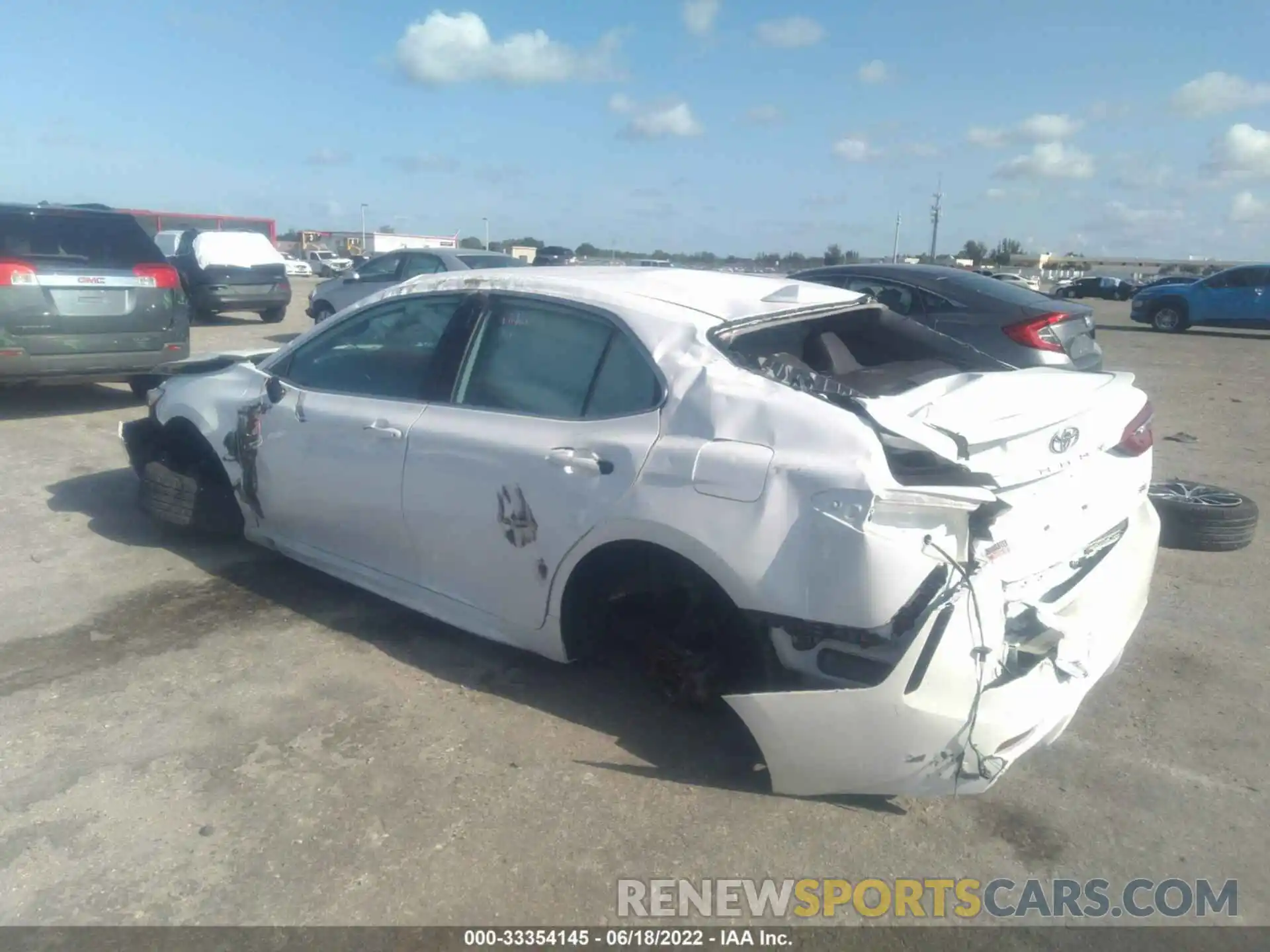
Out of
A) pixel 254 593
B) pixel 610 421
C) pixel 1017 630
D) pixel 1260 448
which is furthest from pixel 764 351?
pixel 1260 448

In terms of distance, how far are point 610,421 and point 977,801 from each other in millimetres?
1717

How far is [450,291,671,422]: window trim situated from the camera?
10.5 ft

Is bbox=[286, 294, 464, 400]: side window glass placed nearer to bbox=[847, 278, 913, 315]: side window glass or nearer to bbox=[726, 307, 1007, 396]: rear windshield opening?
bbox=[726, 307, 1007, 396]: rear windshield opening

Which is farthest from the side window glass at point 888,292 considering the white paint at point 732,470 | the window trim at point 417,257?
the window trim at point 417,257

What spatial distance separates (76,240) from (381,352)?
17.2 feet

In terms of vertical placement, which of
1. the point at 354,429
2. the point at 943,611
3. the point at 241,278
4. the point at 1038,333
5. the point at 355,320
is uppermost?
the point at 355,320

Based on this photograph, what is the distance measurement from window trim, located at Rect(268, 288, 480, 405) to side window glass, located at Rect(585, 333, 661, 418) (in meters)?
0.72

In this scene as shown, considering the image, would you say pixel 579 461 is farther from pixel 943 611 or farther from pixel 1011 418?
pixel 1011 418

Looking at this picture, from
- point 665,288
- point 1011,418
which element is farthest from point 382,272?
point 1011,418

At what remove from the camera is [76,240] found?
788 centimetres

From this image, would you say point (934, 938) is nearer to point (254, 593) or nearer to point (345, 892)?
point (345, 892)

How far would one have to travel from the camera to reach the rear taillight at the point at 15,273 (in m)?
7.29

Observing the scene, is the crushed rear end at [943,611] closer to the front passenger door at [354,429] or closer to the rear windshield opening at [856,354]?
the rear windshield opening at [856,354]

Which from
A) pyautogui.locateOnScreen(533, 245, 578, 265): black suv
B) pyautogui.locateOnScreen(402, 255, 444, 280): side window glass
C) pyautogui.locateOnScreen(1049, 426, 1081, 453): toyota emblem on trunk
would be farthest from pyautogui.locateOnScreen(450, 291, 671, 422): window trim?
pyautogui.locateOnScreen(533, 245, 578, 265): black suv
